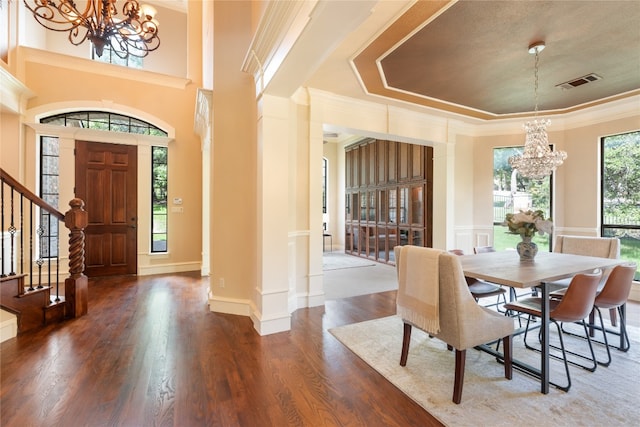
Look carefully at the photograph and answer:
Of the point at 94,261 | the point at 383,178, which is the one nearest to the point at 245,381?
the point at 94,261

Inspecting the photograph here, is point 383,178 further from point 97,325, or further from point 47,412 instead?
point 47,412

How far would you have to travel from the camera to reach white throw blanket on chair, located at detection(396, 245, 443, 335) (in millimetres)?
2012

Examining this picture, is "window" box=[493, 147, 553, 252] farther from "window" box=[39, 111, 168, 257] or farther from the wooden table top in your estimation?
"window" box=[39, 111, 168, 257]

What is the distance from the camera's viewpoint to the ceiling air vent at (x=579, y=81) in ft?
12.0

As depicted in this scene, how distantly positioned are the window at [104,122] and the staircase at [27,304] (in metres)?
3.59

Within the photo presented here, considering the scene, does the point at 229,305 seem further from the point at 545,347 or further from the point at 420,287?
the point at 545,347

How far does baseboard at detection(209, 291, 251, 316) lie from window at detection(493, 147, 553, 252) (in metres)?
4.70

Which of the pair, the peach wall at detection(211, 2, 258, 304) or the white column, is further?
the peach wall at detection(211, 2, 258, 304)

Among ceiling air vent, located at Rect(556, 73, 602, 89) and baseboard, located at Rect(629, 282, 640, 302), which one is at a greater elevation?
ceiling air vent, located at Rect(556, 73, 602, 89)

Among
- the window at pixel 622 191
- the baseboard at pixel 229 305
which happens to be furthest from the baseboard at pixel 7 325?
the window at pixel 622 191

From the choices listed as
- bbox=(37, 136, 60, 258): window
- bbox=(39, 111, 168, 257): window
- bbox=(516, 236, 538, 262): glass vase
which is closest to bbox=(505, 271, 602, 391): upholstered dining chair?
bbox=(516, 236, 538, 262): glass vase

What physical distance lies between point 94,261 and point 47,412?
14.4 feet

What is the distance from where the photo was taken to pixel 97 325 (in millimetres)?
3139

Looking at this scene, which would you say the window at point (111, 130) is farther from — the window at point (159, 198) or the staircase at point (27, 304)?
the staircase at point (27, 304)
